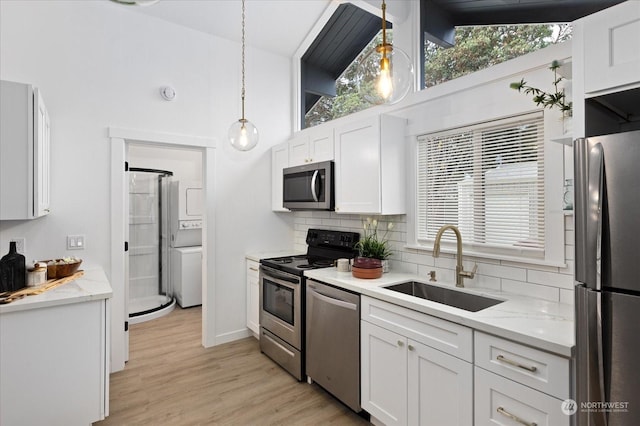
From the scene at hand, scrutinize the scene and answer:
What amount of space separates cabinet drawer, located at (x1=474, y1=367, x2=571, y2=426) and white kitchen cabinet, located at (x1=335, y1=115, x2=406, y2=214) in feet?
4.58

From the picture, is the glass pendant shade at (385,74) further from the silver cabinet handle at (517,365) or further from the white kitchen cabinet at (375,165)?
the silver cabinet handle at (517,365)

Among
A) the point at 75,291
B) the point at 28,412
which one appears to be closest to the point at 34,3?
the point at 75,291

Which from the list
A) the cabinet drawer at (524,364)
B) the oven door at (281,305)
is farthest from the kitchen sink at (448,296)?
the oven door at (281,305)

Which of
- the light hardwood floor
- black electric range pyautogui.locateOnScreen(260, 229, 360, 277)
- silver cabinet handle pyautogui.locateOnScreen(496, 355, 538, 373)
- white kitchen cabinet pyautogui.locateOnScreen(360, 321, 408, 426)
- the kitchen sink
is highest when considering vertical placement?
black electric range pyautogui.locateOnScreen(260, 229, 360, 277)

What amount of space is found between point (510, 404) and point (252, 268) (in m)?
2.76

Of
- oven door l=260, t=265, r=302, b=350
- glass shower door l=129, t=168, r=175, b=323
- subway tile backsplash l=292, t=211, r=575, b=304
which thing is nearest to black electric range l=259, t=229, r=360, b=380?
oven door l=260, t=265, r=302, b=350

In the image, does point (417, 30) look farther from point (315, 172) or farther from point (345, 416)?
point (345, 416)

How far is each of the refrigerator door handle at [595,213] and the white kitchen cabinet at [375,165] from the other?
1.50 metres

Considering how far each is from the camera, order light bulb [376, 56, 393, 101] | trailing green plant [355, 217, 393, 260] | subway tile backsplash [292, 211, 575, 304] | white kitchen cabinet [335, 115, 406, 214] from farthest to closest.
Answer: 1. trailing green plant [355, 217, 393, 260]
2. white kitchen cabinet [335, 115, 406, 214]
3. subway tile backsplash [292, 211, 575, 304]
4. light bulb [376, 56, 393, 101]

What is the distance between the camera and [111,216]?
3123 millimetres

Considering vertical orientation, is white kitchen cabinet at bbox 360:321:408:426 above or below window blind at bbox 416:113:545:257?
below

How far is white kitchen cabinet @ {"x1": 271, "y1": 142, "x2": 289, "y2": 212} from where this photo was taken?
3.88 m

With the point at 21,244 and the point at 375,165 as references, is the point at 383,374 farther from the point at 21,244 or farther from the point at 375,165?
the point at 21,244

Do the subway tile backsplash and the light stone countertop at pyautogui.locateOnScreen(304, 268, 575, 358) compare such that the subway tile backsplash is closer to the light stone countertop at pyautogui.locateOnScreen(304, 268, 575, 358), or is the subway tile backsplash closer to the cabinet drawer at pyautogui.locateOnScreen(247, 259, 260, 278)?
the light stone countertop at pyautogui.locateOnScreen(304, 268, 575, 358)
